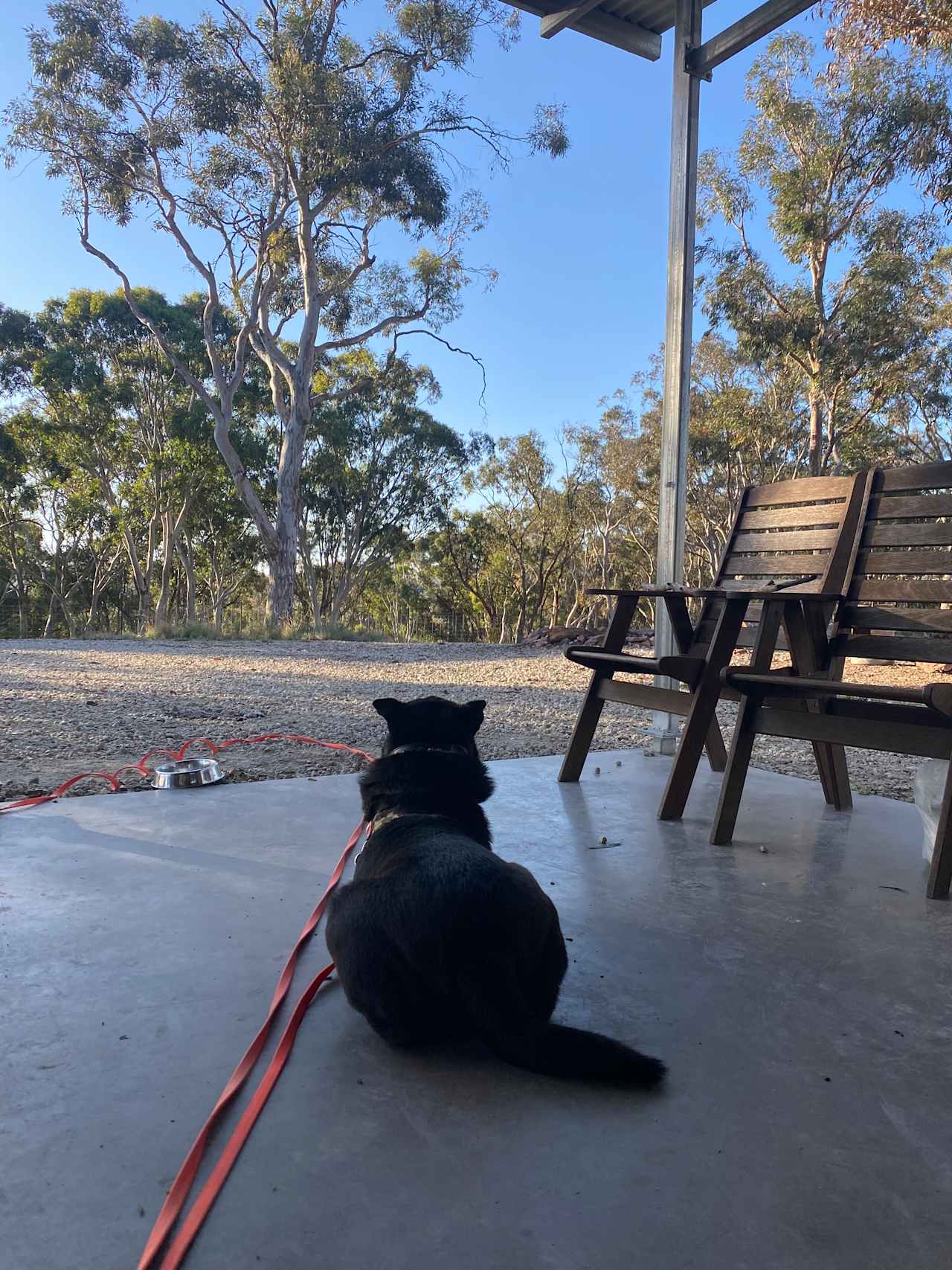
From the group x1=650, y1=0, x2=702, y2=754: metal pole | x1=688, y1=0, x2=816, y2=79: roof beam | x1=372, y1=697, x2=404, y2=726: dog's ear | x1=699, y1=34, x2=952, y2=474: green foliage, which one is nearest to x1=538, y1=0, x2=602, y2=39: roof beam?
x1=650, y1=0, x2=702, y2=754: metal pole

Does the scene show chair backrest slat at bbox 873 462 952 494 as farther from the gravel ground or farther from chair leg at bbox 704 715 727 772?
the gravel ground

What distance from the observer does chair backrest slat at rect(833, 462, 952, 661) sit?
102 inches

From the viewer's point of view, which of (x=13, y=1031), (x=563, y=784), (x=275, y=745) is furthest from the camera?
(x=275, y=745)

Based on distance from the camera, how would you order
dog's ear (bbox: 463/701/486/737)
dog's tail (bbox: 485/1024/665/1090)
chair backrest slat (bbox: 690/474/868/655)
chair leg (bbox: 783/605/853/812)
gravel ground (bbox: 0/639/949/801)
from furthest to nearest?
gravel ground (bbox: 0/639/949/801)
chair backrest slat (bbox: 690/474/868/655)
chair leg (bbox: 783/605/853/812)
dog's ear (bbox: 463/701/486/737)
dog's tail (bbox: 485/1024/665/1090)

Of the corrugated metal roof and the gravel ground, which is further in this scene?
the corrugated metal roof

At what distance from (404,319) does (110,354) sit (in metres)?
6.70

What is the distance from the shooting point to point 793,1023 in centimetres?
135

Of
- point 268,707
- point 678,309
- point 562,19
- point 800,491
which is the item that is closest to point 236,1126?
point 800,491

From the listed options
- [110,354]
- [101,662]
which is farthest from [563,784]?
[110,354]

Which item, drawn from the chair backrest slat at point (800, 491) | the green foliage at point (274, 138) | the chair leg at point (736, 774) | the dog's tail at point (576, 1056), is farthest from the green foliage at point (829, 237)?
the dog's tail at point (576, 1056)

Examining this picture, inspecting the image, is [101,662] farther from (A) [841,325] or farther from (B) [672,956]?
(A) [841,325]

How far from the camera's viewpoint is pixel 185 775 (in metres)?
2.92

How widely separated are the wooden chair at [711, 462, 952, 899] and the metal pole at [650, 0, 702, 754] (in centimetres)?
91

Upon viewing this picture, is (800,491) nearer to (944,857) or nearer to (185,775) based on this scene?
(944,857)
